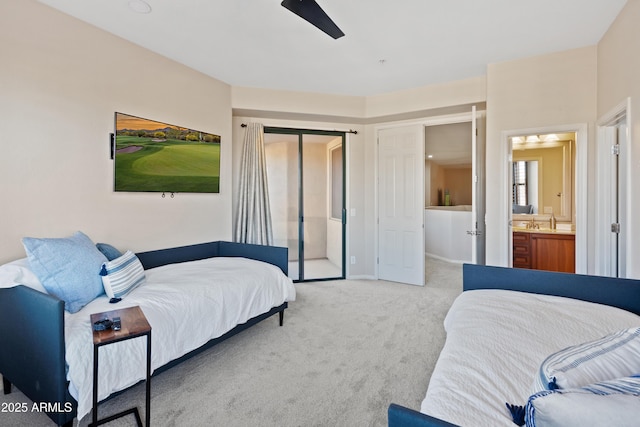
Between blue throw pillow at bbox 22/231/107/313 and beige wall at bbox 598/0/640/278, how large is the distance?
3.74 meters

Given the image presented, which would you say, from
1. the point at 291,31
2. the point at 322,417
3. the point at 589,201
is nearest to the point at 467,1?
the point at 291,31

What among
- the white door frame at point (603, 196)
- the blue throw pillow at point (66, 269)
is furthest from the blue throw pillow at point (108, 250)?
the white door frame at point (603, 196)

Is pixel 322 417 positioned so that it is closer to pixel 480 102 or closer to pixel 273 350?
pixel 273 350

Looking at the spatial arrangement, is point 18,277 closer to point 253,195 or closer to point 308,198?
point 253,195

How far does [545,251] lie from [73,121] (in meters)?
5.51

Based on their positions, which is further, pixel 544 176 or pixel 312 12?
pixel 544 176

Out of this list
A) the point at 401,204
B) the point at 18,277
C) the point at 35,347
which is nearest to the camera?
the point at 35,347

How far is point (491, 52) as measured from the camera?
313cm

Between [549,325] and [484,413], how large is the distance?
0.87 meters

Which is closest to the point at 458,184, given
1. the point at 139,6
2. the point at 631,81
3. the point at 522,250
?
the point at 522,250

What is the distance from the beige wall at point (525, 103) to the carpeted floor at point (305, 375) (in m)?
1.23

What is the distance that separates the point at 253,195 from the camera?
412 cm

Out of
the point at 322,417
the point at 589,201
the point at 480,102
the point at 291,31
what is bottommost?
the point at 322,417

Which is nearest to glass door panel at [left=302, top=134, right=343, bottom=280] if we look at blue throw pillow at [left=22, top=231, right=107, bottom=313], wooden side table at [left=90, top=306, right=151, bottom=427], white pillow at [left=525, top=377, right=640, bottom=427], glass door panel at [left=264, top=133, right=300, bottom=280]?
glass door panel at [left=264, top=133, right=300, bottom=280]
